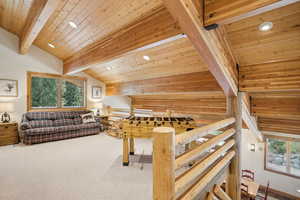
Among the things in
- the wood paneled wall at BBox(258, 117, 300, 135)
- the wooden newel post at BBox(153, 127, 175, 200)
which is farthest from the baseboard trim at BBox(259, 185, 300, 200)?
the wooden newel post at BBox(153, 127, 175, 200)

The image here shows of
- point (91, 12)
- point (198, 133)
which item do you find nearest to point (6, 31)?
point (91, 12)

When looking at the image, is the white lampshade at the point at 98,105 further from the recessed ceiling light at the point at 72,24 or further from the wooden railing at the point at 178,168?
the wooden railing at the point at 178,168

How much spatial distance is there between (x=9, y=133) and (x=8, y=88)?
1457 millimetres

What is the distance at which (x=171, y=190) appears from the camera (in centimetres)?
101

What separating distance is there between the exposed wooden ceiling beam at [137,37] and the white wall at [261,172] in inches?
214

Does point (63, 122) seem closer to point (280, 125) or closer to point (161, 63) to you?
point (161, 63)

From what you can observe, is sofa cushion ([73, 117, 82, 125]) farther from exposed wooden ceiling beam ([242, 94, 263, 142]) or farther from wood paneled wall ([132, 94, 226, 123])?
exposed wooden ceiling beam ([242, 94, 263, 142])

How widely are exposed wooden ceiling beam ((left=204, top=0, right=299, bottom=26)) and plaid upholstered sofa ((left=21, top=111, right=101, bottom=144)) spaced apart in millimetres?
5196

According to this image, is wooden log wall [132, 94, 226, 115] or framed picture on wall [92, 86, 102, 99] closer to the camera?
wooden log wall [132, 94, 226, 115]

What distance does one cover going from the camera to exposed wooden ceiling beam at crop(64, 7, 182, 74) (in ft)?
7.58

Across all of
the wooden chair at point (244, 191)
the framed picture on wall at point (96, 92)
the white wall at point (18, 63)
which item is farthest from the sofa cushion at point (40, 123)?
the wooden chair at point (244, 191)

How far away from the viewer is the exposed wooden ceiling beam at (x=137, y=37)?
90.9 inches

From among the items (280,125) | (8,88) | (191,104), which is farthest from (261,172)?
(8,88)

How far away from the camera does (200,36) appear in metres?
1.59
